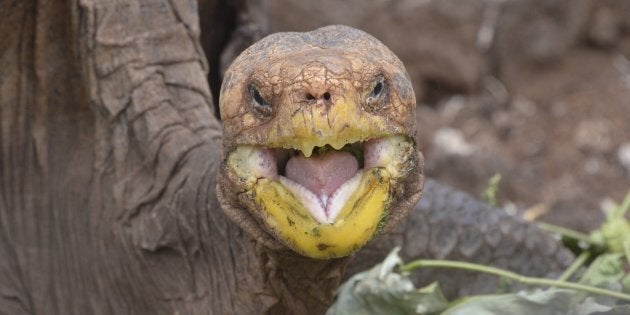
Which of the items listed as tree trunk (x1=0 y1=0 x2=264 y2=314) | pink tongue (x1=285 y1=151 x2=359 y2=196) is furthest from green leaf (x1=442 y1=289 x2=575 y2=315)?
tree trunk (x1=0 y1=0 x2=264 y2=314)

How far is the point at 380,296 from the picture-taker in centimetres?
254

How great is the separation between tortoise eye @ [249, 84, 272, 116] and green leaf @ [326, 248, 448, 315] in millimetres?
519

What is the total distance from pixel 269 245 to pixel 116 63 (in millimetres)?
928

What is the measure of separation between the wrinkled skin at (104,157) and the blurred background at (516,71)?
2.57 m

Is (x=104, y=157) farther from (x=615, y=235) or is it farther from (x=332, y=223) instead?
(x=615, y=235)

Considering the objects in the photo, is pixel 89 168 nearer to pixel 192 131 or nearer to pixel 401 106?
pixel 192 131

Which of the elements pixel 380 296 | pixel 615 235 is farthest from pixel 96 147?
pixel 615 235

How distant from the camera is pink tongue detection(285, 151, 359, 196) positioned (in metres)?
2.12

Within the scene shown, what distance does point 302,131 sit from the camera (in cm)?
205

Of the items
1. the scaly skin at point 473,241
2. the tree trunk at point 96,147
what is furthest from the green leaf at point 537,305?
the scaly skin at point 473,241

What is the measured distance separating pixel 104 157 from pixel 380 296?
0.88m

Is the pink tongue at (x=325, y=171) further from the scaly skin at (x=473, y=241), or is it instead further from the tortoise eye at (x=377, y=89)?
the scaly skin at (x=473, y=241)

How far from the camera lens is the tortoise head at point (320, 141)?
2.08m

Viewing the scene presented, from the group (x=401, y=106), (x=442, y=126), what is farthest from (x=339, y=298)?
(x=442, y=126)
